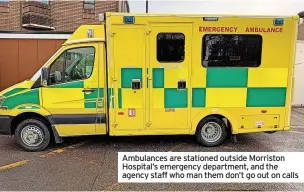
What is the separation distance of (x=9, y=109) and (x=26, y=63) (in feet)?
19.0

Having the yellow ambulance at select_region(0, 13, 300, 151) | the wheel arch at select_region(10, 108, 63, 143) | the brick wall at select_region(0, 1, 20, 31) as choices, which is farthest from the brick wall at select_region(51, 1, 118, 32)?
the wheel arch at select_region(10, 108, 63, 143)

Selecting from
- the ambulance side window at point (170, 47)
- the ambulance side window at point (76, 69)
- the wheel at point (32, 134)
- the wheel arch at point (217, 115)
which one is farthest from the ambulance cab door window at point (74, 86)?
the wheel arch at point (217, 115)

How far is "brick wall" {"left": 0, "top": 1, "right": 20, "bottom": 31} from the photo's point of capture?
699 inches

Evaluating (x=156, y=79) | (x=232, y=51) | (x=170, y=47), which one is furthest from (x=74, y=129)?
(x=232, y=51)

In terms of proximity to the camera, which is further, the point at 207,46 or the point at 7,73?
the point at 7,73

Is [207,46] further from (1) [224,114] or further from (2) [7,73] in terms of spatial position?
(2) [7,73]

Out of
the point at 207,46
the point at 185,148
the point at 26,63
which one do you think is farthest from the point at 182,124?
the point at 26,63

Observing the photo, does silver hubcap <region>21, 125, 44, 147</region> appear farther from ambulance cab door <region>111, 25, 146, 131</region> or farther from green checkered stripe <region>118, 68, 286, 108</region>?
green checkered stripe <region>118, 68, 286, 108</region>

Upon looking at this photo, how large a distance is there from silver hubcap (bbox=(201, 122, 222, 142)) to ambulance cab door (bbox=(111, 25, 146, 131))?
1.28 m

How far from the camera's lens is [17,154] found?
212 inches

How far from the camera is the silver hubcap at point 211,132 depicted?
5754 millimetres

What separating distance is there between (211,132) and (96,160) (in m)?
2.36

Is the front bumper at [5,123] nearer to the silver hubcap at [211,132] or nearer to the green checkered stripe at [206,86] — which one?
the green checkered stripe at [206,86]

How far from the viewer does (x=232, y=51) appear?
5477 millimetres
